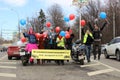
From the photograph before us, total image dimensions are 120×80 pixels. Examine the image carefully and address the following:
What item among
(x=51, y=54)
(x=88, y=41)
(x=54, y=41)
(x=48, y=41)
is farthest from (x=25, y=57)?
(x=88, y=41)

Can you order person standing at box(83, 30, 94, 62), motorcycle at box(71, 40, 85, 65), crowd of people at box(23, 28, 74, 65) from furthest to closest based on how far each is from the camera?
1. person standing at box(83, 30, 94, 62)
2. crowd of people at box(23, 28, 74, 65)
3. motorcycle at box(71, 40, 85, 65)

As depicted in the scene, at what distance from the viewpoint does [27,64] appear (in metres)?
18.3

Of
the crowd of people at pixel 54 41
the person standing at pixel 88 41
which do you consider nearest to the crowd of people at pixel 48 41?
the crowd of people at pixel 54 41

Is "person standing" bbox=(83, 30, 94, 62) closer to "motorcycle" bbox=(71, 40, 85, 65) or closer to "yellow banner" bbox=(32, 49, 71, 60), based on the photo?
A: "motorcycle" bbox=(71, 40, 85, 65)

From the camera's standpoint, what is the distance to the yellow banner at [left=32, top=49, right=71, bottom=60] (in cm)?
1781

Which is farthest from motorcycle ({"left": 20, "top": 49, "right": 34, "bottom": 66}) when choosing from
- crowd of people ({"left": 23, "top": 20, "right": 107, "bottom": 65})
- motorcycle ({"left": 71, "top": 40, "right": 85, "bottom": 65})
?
motorcycle ({"left": 71, "top": 40, "right": 85, "bottom": 65})

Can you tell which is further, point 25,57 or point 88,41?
point 88,41

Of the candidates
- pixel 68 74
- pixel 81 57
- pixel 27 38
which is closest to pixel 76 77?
pixel 68 74

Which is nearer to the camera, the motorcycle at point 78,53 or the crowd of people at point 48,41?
the motorcycle at point 78,53

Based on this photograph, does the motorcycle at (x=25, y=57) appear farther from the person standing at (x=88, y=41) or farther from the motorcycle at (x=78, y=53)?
the person standing at (x=88, y=41)

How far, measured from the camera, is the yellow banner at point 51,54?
1781 cm

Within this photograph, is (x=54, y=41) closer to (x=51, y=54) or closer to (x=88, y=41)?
(x=51, y=54)

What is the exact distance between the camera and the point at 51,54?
1784cm

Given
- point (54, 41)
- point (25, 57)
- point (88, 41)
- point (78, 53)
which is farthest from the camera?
point (54, 41)
